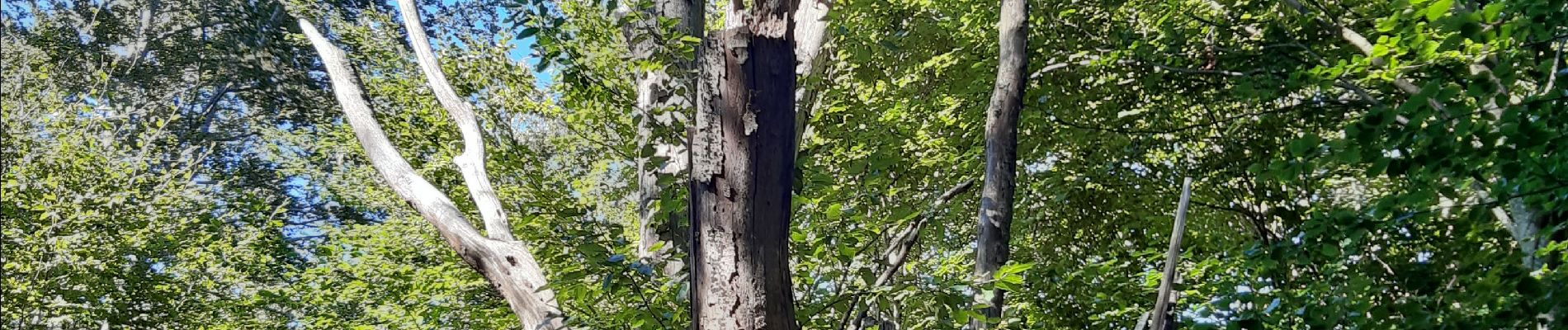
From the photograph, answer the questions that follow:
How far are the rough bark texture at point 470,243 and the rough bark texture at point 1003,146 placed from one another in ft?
6.85

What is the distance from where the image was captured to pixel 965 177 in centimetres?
601

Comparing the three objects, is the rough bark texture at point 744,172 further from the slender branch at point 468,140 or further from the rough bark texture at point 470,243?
the slender branch at point 468,140

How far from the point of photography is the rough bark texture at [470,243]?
264 centimetres

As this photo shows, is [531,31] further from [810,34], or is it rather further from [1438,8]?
[1438,8]

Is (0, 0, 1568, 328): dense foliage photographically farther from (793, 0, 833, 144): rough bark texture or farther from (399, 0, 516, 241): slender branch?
(399, 0, 516, 241): slender branch

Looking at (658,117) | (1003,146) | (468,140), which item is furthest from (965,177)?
(468,140)

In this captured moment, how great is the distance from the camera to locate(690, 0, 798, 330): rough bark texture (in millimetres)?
1757

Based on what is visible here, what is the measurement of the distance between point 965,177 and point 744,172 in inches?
175

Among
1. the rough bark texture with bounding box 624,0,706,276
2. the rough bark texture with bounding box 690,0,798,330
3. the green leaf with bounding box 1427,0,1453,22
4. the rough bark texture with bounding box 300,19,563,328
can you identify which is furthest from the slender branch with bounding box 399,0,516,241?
the green leaf with bounding box 1427,0,1453,22

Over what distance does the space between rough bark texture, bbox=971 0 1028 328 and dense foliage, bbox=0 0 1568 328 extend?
300 millimetres

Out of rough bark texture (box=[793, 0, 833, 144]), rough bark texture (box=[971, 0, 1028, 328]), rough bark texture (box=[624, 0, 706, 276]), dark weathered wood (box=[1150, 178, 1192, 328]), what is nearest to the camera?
dark weathered wood (box=[1150, 178, 1192, 328])

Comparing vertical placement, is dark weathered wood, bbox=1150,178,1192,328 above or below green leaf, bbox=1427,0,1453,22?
below

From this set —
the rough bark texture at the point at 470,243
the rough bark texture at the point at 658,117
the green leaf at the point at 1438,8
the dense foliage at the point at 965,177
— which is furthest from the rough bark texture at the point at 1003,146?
the rough bark texture at the point at 470,243

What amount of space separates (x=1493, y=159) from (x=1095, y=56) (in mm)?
3540
